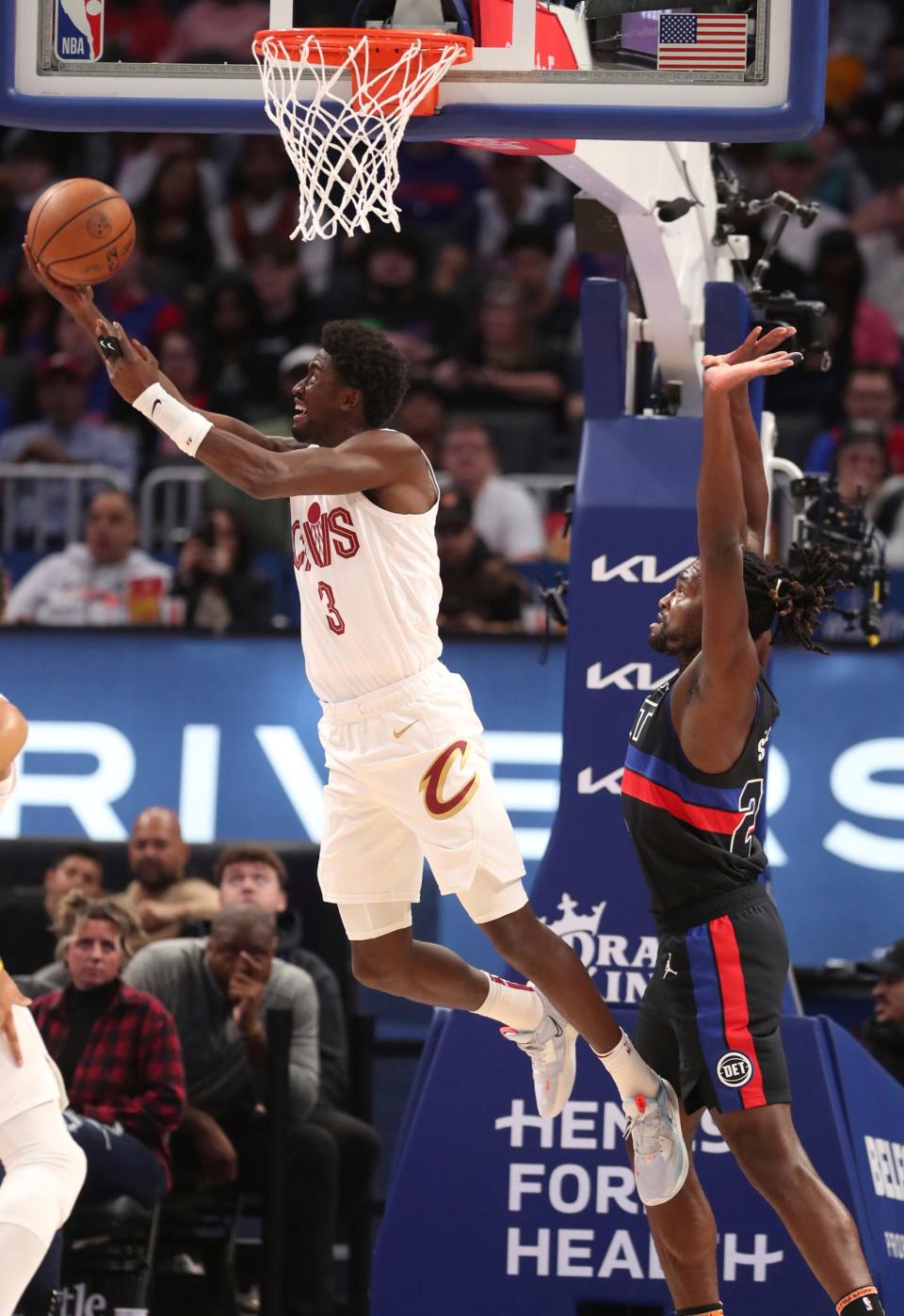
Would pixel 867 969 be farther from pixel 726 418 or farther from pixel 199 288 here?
pixel 199 288

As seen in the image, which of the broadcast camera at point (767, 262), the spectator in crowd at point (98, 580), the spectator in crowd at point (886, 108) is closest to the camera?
the broadcast camera at point (767, 262)

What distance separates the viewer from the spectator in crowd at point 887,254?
14.3 m

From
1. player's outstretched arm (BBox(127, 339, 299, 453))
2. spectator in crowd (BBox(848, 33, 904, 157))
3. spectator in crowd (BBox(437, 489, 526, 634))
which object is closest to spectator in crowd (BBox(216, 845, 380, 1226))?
spectator in crowd (BBox(437, 489, 526, 634))

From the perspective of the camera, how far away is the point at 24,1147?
21.6ft

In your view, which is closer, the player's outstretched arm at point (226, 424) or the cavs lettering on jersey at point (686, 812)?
the cavs lettering on jersey at point (686, 812)

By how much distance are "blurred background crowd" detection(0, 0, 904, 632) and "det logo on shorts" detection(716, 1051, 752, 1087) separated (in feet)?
15.7

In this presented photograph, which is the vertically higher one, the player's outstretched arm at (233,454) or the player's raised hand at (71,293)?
the player's raised hand at (71,293)

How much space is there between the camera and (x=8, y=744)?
657 centimetres

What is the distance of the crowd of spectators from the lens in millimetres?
8453

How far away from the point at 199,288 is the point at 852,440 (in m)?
4.80

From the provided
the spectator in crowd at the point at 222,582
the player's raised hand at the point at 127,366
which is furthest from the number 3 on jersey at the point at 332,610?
the spectator in crowd at the point at 222,582

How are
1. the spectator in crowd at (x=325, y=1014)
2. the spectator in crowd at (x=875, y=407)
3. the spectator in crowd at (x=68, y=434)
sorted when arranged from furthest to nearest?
the spectator in crowd at (x=68, y=434), the spectator in crowd at (x=875, y=407), the spectator in crowd at (x=325, y=1014)

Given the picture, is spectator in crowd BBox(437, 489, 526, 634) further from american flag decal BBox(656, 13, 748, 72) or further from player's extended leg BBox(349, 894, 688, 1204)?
american flag decal BBox(656, 13, 748, 72)

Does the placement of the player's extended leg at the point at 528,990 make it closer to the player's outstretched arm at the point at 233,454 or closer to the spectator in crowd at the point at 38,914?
the player's outstretched arm at the point at 233,454
